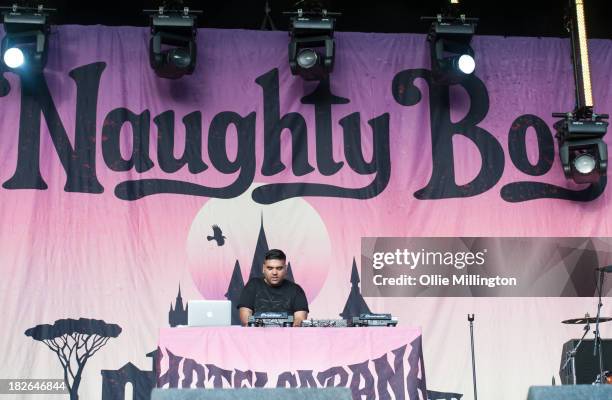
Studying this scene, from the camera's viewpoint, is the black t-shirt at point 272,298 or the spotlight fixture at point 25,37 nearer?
the black t-shirt at point 272,298

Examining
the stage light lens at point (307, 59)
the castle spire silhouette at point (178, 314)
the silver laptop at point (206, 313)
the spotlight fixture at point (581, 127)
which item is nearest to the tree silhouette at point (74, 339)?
the castle spire silhouette at point (178, 314)

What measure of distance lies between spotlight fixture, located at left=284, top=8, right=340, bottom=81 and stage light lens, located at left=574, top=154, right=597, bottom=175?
221cm

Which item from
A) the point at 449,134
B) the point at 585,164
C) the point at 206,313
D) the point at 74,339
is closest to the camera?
the point at 206,313

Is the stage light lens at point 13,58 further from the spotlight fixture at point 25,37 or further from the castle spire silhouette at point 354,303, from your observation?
the castle spire silhouette at point 354,303

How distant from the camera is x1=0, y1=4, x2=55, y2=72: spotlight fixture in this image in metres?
7.23

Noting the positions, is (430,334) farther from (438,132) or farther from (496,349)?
(438,132)

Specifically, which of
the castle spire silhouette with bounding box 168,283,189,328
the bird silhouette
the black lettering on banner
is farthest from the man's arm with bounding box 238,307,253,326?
the black lettering on banner

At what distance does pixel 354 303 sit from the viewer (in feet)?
24.5

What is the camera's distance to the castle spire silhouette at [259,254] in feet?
24.4

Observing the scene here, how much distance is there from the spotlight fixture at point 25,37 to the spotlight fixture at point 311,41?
200 centimetres

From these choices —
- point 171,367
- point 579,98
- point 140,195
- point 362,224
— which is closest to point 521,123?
point 579,98

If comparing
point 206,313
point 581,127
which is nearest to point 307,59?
point 581,127

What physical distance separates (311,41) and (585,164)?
2506 mm

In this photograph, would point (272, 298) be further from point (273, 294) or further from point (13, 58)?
point (13, 58)
